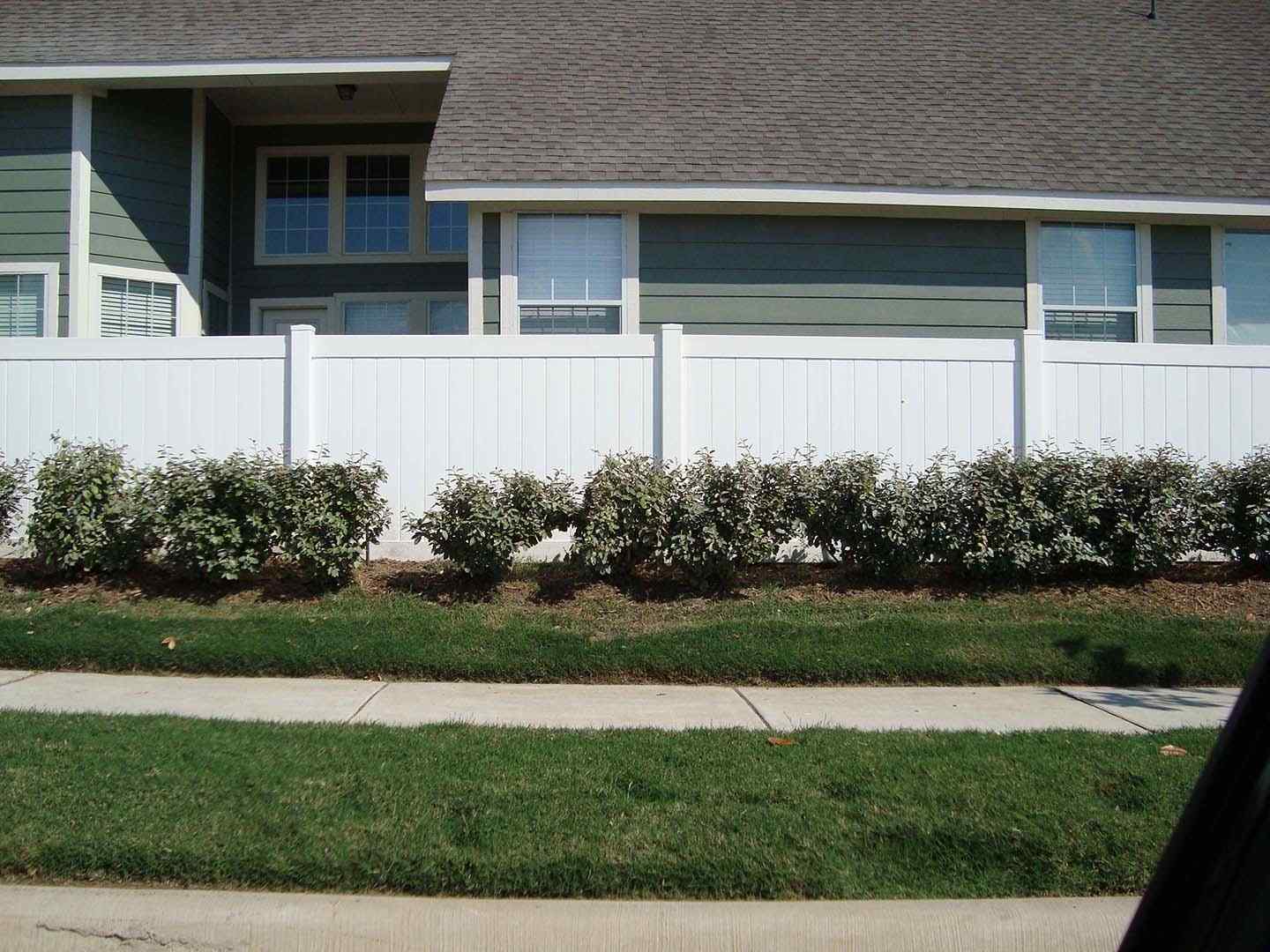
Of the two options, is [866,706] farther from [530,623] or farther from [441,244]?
[441,244]

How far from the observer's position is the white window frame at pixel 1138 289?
11.2 metres

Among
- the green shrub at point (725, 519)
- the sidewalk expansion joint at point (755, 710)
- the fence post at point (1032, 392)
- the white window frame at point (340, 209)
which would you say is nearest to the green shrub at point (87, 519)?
the green shrub at point (725, 519)

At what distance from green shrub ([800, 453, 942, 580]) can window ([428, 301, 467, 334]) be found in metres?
7.01

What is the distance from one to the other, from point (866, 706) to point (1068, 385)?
4.32m

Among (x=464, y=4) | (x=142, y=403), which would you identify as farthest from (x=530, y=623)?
(x=464, y=4)

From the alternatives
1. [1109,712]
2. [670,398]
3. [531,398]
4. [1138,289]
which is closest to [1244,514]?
[1109,712]

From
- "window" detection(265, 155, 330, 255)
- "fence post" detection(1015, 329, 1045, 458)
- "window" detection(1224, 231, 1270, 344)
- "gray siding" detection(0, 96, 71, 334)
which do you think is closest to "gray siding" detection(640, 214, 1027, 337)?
"fence post" detection(1015, 329, 1045, 458)

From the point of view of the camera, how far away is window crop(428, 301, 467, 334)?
539 inches

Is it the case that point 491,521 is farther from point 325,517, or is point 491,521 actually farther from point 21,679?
point 21,679

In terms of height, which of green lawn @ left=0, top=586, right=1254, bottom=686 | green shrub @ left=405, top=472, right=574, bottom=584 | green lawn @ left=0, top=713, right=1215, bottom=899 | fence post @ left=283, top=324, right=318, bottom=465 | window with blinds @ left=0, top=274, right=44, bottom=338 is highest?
window with blinds @ left=0, top=274, right=44, bottom=338

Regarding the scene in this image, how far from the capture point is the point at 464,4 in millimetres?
13523

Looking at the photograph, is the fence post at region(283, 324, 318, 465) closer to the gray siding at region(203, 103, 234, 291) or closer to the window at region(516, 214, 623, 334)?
the window at region(516, 214, 623, 334)

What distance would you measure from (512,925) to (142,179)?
11322mm

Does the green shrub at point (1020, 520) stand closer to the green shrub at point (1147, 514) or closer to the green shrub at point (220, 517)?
the green shrub at point (1147, 514)
